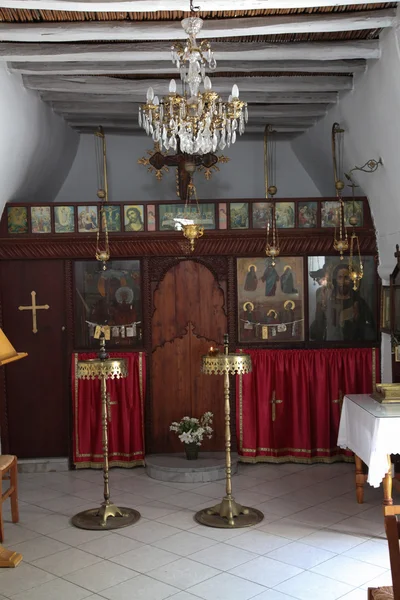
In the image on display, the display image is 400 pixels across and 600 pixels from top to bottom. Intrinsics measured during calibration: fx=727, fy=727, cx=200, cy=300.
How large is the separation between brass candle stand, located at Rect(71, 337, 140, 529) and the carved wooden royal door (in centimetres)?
180

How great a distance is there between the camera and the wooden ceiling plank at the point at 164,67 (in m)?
6.80

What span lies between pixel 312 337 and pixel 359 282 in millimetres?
793

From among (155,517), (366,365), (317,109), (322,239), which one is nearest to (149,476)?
(155,517)

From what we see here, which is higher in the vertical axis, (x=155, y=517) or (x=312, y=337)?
(x=312, y=337)

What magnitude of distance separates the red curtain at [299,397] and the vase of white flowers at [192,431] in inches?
15.7

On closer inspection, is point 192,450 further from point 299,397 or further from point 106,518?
point 106,518

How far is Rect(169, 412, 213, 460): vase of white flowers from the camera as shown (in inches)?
303

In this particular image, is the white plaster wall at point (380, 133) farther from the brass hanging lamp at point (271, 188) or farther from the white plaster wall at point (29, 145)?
the white plaster wall at point (29, 145)

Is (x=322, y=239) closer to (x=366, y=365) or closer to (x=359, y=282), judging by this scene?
(x=359, y=282)

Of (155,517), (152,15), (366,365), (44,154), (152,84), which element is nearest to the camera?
(152,15)

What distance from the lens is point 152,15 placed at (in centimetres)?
573

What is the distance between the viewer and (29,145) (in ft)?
25.5

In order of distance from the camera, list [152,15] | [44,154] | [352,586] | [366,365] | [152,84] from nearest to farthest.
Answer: [352,586], [152,15], [152,84], [366,365], [44,154]

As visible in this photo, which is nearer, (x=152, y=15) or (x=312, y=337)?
(x=152, y=15)
